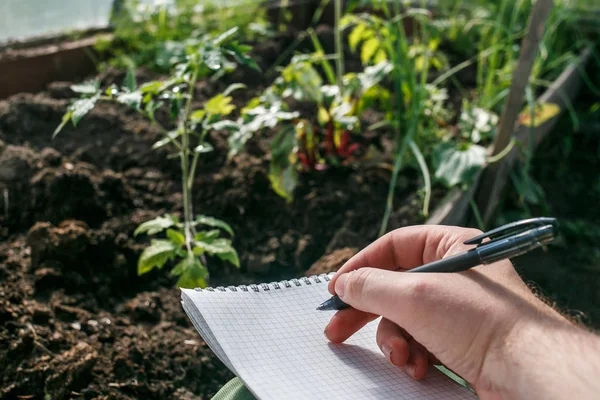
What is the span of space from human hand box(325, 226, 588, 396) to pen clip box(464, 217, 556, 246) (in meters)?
0.05

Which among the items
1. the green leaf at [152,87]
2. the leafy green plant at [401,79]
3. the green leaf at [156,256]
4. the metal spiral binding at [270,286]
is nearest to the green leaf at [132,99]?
the green leaf at [152,87]

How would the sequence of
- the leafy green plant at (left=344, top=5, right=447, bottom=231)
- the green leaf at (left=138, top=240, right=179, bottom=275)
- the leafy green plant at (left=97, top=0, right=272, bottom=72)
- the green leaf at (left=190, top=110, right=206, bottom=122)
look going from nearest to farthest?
the green leaf at (left=138, top=240, right=179, bottom=275)
the green leaf at (left=190, top=110, right=206, bottom=122)
the leafy green plant at (left=344, top=5, right=447, bottom=231)
the leafy green plant at (left=97, top=0, right=272, bottom=72)

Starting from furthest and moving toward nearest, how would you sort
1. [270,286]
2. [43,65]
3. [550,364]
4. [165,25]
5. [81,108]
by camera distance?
[165,25]
[43,65]
[81,108]
[270,286]
[550,364]

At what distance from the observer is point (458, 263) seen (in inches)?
42.5

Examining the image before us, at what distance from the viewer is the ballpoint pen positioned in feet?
3.39

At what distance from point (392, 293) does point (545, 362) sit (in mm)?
240

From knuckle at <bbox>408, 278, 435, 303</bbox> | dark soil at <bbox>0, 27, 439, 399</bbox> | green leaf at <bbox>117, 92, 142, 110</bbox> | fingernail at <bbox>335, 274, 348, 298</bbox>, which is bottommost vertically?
dark soil at <bbox>0, 27, 439, 399</bbox>

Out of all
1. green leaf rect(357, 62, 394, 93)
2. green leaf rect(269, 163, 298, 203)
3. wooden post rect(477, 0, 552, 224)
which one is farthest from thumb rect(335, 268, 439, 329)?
wooden post rect(477, 0, 552, 224)

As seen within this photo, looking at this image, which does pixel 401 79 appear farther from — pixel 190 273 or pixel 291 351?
pixel 291 351

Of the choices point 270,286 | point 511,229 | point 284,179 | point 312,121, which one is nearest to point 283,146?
point 284,179

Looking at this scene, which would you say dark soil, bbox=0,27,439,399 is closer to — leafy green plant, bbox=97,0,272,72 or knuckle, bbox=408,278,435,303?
leafy green plant, bbox=97,0,272,72

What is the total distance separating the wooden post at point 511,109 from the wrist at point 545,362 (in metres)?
1.46

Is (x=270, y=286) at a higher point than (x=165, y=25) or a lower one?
lower

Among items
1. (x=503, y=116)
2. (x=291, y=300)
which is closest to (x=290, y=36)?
(x=503, y=116)
